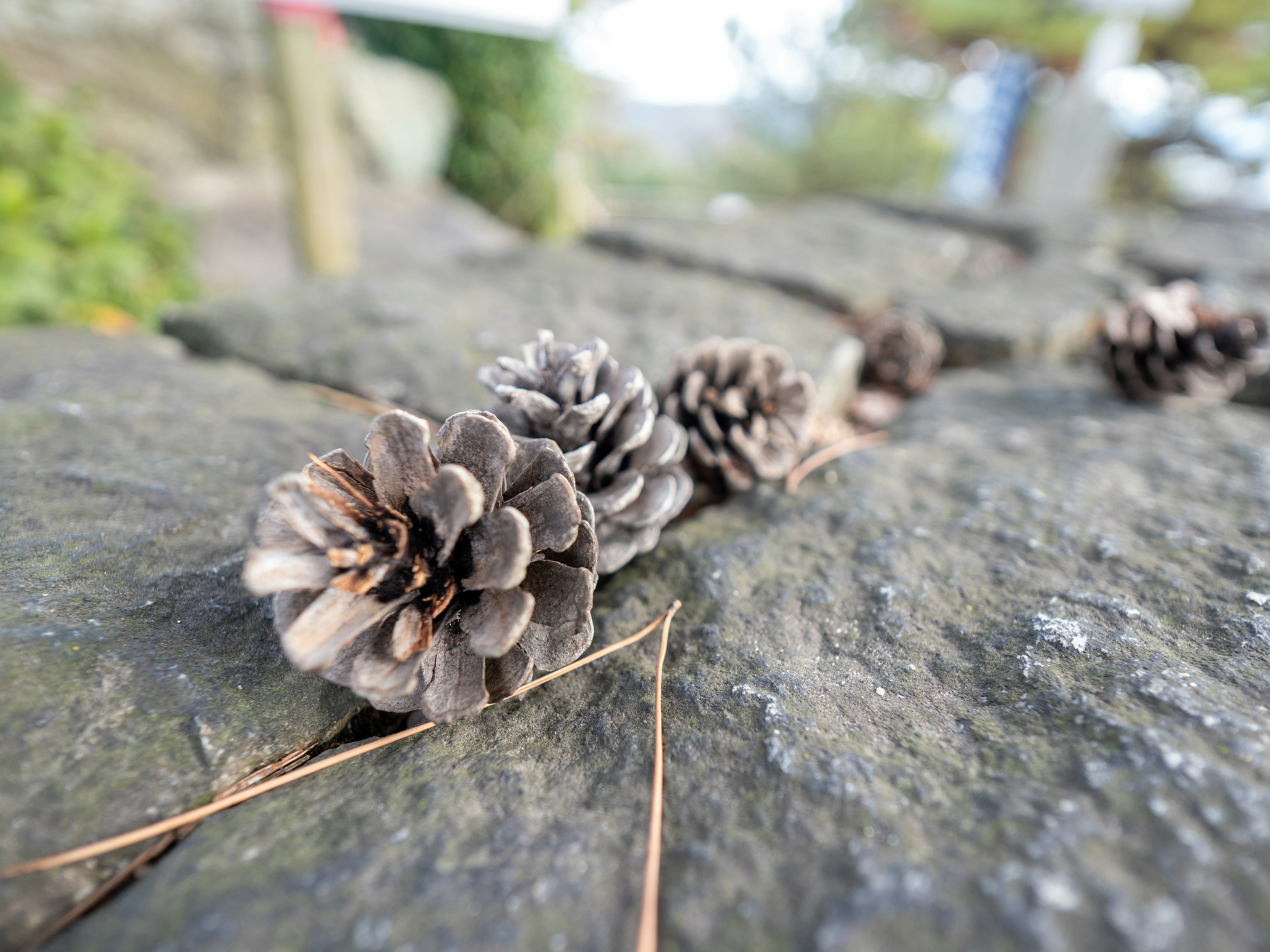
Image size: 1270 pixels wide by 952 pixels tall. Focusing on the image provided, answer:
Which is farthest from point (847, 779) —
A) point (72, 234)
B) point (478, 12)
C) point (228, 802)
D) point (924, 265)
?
point (72, 234)

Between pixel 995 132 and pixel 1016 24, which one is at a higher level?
pixel 1016 24

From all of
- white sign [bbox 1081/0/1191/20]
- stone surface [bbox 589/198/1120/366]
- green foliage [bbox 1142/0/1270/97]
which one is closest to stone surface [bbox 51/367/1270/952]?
stone surface [bbox 589/198/1120/366]

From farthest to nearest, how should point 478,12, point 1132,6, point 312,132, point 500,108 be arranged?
point 500,108
point 1132,6
point 312,132
point 478,12

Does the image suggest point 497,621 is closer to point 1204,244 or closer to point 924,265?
point 924,265

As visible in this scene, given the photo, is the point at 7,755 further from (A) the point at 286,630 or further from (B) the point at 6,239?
(B) the point at 6,239

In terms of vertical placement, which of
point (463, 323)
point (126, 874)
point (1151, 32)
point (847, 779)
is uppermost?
point (1151, 32)

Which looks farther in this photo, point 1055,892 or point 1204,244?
point 1204,244
